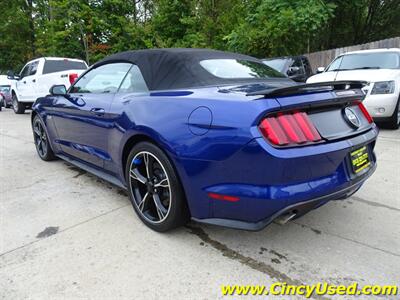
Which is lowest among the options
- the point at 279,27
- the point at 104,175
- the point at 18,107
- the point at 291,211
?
the point at 18,107

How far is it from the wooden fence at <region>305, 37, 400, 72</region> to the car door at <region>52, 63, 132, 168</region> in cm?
1112

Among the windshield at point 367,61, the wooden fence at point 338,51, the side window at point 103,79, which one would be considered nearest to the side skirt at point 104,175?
the side window at point 103,79

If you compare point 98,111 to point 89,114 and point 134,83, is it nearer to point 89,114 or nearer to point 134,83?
point 89,114

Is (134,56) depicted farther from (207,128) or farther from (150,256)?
(150,256)

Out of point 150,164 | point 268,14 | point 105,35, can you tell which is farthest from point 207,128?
point 105,35

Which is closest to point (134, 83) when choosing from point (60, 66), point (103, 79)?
point (103, 79)

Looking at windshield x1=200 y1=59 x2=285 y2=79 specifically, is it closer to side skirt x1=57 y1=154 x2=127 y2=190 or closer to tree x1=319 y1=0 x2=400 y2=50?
side skirt x1=57 y1=154 x2=127 y2=190

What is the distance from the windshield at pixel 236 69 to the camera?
2.87 metres

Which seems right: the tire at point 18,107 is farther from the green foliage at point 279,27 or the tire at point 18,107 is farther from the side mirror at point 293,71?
the side mirror at point 293,71

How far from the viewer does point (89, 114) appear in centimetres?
343

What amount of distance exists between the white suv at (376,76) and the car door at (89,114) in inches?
189

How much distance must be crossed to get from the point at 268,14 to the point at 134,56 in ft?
33.3

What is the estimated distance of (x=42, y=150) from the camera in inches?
201

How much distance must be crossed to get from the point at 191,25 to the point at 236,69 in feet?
41.6
